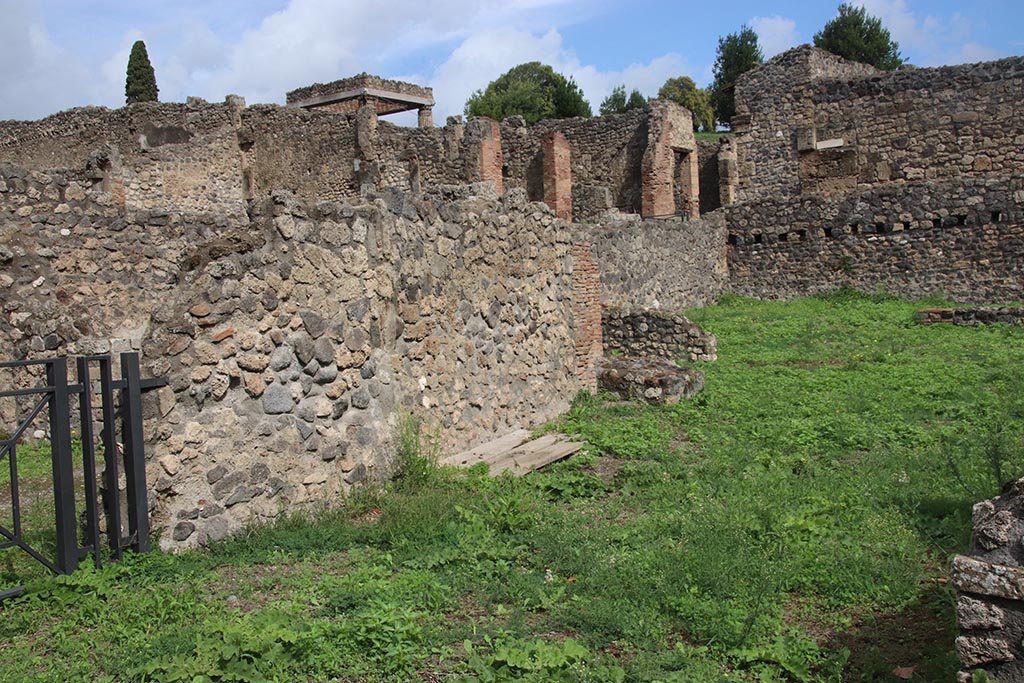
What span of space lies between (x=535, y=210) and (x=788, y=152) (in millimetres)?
20788

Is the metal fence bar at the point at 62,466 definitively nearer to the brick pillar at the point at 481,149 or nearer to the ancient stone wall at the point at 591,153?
the brick pillar at the point at 481,149

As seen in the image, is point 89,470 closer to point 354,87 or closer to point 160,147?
point 160,147

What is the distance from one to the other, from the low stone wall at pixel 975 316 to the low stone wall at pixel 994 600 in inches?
489

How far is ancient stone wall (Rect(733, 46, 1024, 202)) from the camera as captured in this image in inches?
952

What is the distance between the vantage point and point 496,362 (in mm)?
8734

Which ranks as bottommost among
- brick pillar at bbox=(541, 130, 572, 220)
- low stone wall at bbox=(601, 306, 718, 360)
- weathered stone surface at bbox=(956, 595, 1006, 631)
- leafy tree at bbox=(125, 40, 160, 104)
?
weathered stone surface at bbox=(956, 595, 1006, 631)

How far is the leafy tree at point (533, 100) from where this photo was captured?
55.1 meters

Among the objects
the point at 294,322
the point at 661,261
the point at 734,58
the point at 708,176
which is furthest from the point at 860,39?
the point at 294,322

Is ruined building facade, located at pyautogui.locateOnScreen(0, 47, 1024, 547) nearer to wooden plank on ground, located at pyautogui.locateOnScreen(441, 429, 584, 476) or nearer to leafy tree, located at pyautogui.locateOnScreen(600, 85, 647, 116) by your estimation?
wooden plank on ground, located at pyautogui.locateOnScreen(441, 429, 584, 476)

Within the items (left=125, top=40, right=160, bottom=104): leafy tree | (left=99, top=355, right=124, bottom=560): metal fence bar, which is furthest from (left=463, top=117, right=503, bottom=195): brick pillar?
(left=125, top=40, right=160, bottom=104): leafy tree

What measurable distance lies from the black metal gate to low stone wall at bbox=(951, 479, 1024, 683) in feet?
14.0

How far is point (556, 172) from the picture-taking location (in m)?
23.9

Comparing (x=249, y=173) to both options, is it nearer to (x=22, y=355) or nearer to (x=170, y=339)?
(x=22, y=355)

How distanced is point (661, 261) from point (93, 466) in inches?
575
